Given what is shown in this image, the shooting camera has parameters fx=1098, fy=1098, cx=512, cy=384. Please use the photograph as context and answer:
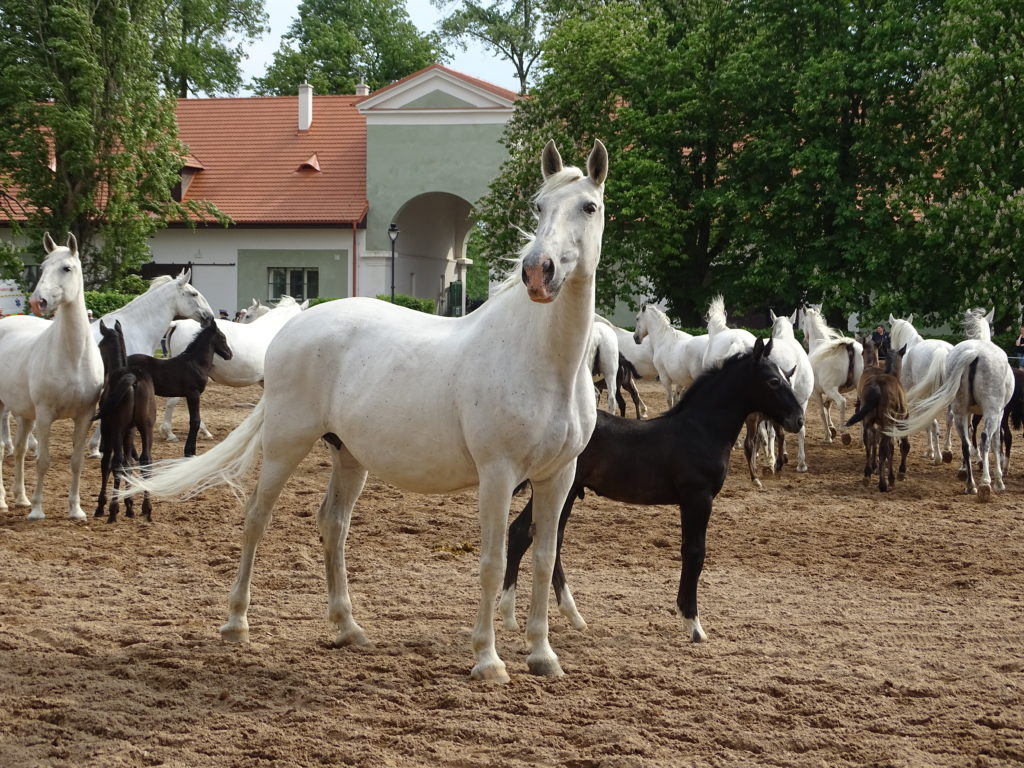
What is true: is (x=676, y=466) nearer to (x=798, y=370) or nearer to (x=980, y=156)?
(x=798, y=370)

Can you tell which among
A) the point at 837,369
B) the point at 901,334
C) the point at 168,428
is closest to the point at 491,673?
the point at 168,428

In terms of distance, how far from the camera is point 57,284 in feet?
30.3

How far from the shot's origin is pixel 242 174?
39844mm

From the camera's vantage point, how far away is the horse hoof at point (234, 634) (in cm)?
580

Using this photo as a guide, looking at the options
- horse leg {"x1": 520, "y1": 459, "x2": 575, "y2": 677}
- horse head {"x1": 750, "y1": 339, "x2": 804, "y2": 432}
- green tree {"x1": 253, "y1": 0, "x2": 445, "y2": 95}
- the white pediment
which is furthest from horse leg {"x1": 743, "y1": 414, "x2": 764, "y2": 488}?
green tree {"x1": 253, "y1": 0, "x2": 445, "y2": 95}

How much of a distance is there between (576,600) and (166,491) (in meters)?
2.58

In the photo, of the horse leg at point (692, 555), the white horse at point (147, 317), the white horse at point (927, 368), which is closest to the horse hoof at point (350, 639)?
the horse leg at point (692, 555)

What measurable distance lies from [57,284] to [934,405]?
857 cm

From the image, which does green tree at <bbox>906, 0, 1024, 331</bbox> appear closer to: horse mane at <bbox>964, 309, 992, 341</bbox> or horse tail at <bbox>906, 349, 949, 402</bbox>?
horse mane at <bbox>964, 309, 992, 341</bbox>

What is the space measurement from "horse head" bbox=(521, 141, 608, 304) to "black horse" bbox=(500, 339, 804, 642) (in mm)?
1669

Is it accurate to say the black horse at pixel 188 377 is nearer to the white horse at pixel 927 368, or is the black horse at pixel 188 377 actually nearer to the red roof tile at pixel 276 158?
the white horse at pixel 927 368

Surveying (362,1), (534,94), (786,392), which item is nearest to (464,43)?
(362,1)

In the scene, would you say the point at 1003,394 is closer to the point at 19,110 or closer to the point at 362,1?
the point at 19,110

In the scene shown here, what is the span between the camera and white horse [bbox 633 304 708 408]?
1669cm
